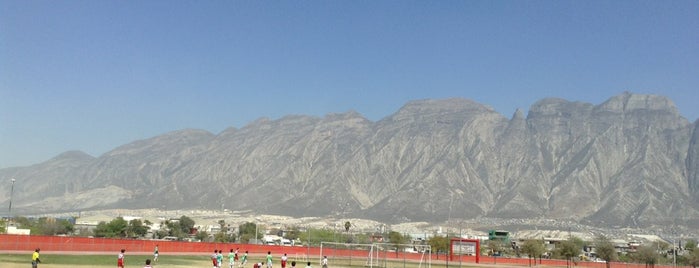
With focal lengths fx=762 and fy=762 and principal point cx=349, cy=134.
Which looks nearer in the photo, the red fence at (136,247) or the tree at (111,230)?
the red fence at (136,247)

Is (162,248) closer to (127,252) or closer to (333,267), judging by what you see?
(127,252)

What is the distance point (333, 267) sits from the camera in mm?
Answer: 80938

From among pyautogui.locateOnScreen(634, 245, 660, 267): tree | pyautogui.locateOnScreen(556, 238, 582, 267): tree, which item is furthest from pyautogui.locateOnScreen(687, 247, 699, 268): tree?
pyautogui.locateOnScreen(556, 238, 582, 267): tree

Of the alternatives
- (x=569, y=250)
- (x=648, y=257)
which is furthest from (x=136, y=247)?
(x=648, y=257)

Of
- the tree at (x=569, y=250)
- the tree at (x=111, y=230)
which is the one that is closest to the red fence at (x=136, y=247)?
the tree at (x=569, y=250)

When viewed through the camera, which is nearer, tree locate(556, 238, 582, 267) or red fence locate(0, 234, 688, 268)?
red fence locate(0, 234, 688, 268)

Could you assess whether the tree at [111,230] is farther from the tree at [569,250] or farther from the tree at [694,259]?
the tree at [694,259]

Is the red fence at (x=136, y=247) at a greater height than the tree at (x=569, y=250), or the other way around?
the tree at (x=569, y=250)

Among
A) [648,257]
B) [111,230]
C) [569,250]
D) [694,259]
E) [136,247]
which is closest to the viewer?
[136,247]

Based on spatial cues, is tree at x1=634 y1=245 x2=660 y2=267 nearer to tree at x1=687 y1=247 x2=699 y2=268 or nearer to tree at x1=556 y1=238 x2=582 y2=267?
tree at x1=687 y1=247 x2=699 y2=268

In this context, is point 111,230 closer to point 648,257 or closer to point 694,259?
point 648,257

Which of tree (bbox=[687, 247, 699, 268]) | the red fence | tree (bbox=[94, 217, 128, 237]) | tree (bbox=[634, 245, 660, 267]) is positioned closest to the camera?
the red fence

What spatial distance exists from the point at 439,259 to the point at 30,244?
74684 millimetres

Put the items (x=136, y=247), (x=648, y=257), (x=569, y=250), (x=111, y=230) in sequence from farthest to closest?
(x=111, y=230) < (x=569, y=250) < (x=648, y=257) < (x=136, y=247)
